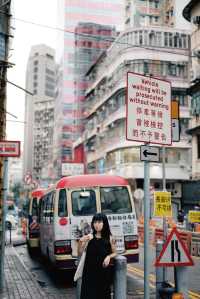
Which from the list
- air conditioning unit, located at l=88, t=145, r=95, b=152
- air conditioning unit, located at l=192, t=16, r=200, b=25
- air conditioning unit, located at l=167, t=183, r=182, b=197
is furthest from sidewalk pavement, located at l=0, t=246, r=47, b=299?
air conditioning unit, located at l=88, t=145, r=95, b=152

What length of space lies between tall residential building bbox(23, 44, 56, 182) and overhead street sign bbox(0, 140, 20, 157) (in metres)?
121

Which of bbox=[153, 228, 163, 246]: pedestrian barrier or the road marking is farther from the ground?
bbox=[153, 228, 163, 246]: pedestrian barrier

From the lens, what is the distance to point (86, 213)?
1234 centimetres

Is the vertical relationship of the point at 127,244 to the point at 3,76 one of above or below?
below

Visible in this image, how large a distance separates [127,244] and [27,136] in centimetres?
16884

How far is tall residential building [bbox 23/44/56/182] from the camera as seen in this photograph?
5694 inches

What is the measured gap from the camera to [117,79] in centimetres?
4919

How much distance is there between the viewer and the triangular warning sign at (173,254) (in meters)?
→ 6.05

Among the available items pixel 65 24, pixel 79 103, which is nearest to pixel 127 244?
pixel 79 103

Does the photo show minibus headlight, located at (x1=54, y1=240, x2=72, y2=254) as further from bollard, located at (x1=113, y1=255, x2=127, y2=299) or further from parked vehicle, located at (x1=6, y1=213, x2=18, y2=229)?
parked vehicle, located at (x1=6, y1=213, x2=18, y2=229)

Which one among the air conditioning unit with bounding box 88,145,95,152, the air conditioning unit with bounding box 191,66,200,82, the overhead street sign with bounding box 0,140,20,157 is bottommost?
the overhead street sign with bounding box 0,140,20,157

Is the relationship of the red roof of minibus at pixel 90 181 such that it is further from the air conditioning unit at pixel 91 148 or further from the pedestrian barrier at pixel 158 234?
the air conditioning unit at pixel 91 148

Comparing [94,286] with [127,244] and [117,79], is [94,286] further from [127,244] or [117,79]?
[117,79]

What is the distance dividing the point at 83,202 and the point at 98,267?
22.8 feet
